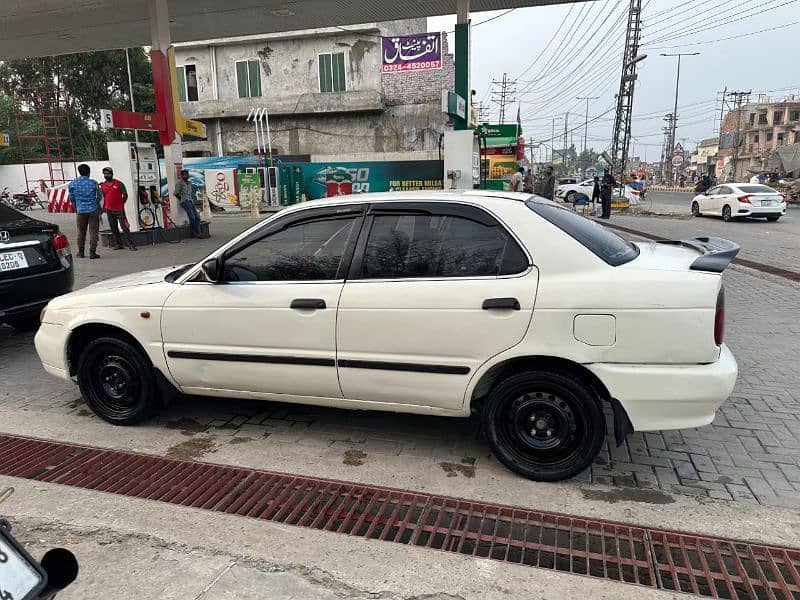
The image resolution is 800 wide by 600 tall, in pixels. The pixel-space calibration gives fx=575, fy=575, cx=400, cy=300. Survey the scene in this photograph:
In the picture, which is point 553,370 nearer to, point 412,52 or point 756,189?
point 756,189

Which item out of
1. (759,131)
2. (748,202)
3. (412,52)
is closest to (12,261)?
(748,202)

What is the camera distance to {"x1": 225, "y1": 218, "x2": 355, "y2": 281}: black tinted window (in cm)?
372

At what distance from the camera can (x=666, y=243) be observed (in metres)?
4.41

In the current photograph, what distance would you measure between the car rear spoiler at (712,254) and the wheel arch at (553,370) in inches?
32.8

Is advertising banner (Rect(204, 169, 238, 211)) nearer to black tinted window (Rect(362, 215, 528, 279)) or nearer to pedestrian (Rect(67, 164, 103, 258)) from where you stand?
pedestrian (Rect(67, 164, 103, 258))

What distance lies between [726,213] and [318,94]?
2258 cm

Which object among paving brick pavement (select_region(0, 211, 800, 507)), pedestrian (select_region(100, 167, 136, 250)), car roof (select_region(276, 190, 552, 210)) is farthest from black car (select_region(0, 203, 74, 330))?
pedestrian (select_region(100, 167, 136, 250))

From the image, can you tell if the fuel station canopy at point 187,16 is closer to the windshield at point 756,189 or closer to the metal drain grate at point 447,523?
the windshield at point 756,189

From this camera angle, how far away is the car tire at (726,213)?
20.4 m

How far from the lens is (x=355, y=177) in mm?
22922

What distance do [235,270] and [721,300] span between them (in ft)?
9.79

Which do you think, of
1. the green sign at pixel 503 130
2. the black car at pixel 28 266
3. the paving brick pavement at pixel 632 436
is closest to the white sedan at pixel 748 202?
the green sign at pixel 503 130

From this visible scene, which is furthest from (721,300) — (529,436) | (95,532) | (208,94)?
(208,94)

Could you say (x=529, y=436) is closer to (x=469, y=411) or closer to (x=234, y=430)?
(x=469, y=411)
